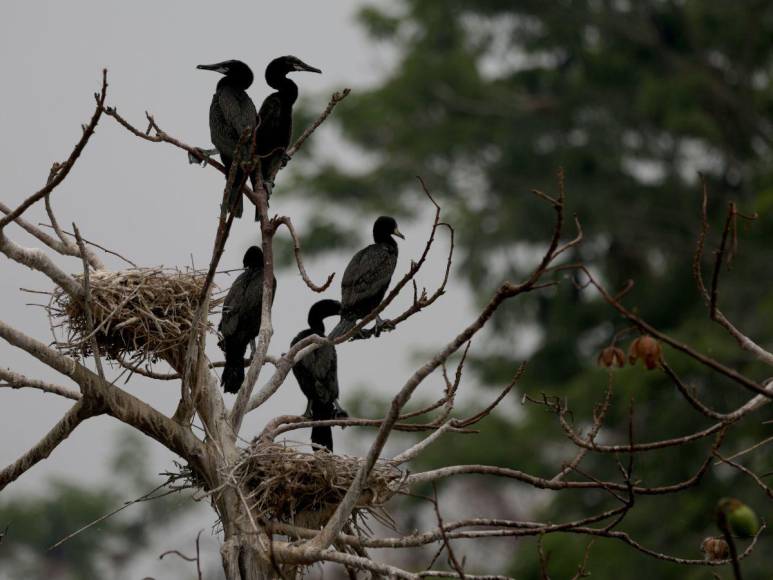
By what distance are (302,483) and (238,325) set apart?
1.42m

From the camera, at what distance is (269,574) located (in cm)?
546

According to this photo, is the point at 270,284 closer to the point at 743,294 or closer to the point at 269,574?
the point at 269,574

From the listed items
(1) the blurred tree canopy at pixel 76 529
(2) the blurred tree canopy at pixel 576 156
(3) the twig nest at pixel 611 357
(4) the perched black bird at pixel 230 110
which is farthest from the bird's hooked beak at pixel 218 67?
(1) the blurred tree canopy at pixel 76 529

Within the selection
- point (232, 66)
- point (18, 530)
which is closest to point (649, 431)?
point (232, 66)

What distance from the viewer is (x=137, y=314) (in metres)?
6.27

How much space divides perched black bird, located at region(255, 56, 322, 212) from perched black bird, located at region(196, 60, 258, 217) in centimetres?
23

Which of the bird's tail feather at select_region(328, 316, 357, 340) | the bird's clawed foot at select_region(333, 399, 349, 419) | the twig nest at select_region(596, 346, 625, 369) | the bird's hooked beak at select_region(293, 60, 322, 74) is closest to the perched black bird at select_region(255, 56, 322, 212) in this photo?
the bird's hooked beak at select_region(293, 60, 322, 74)

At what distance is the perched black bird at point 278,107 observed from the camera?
7898 millimetres

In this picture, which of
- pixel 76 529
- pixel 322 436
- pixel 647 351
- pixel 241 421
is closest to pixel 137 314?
pixel 241 421

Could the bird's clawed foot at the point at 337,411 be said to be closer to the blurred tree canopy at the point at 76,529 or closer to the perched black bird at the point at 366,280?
the perched black bird at the point at 366,280

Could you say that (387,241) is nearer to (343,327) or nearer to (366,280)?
(366,280)

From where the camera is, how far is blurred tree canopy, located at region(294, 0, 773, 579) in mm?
25422

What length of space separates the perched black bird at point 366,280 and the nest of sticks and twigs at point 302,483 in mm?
1394

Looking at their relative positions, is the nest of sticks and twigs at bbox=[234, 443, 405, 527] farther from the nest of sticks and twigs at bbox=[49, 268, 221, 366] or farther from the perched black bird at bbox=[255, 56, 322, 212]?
the perched black bird at bbox=[255, 56, 322, 212]
